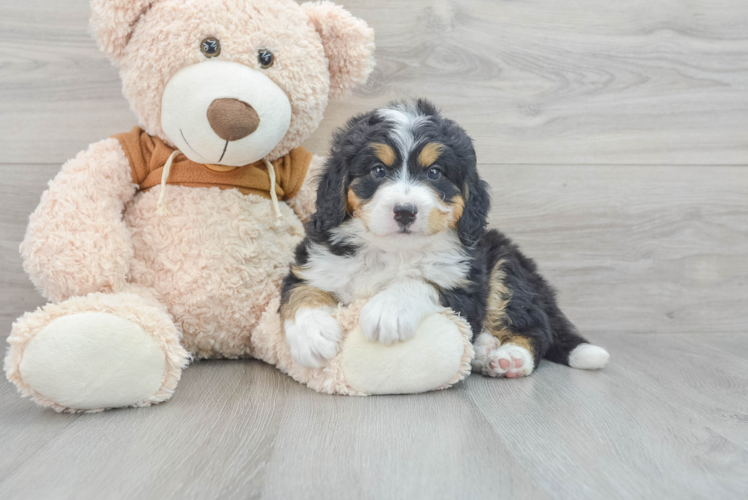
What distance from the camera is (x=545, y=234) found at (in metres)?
2.81

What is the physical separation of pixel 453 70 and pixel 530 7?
450mm

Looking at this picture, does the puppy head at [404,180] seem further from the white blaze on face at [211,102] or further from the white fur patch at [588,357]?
the white fur patch at [588,357]

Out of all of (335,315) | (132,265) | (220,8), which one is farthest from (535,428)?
(220,8)

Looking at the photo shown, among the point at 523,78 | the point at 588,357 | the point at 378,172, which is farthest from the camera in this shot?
the point at 523,78

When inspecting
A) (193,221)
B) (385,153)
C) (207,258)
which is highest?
(385,153)

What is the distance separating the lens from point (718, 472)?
135cm

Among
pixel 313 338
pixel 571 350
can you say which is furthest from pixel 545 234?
pixel 313 338

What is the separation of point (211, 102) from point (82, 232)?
1.95 ft

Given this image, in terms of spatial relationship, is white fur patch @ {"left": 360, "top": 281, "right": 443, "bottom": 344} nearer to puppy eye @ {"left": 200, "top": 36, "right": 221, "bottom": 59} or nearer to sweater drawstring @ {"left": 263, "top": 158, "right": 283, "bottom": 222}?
sweater drawstring @ {"left": 263, "top": 158, "right": 283, "bottom": 222}

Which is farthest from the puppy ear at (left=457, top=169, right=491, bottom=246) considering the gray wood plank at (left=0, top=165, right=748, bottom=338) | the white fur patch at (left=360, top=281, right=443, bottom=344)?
the gray wood plank at (left=0, top=165, right=748, bottom=338)

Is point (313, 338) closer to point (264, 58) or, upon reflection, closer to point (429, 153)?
point (429, 153)

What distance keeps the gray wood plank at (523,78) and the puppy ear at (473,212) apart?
0.89 meters

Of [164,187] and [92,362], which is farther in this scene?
[164,187]

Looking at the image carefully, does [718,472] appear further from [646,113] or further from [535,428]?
[646,113]
